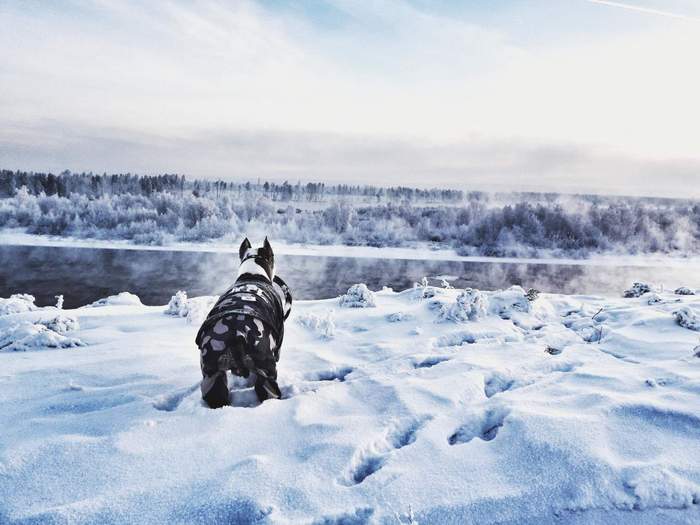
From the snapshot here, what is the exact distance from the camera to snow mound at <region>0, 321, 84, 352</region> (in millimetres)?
4023

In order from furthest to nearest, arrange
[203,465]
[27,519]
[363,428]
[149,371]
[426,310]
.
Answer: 1. [426,310]
2. [149,371]
3. [363,428]
4. [203,465]
5. [27,519]

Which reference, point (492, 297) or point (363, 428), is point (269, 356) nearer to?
point (363, 428)

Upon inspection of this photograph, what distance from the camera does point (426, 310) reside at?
18.6 ft

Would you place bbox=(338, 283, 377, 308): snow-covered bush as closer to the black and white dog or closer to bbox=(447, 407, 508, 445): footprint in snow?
the black and white dog

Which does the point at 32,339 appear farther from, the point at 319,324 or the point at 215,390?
the point at 319,324

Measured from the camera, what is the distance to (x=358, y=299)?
6.09 metres

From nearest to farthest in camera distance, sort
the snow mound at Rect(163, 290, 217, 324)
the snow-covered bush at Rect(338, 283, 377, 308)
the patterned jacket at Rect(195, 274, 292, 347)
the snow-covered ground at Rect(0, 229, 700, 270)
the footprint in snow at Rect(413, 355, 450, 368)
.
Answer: the patterned jacket at Rect(195, 274, 292, 347) < the footprint in snow at Rect(413, 355, 450, 368) < the snow mound at Rect(163, 290, 217, 324) < the snow-covered bush at Rect(338, 283, 377, 308) < the snow-covered ground at Rect(0, 229, 700, 270)

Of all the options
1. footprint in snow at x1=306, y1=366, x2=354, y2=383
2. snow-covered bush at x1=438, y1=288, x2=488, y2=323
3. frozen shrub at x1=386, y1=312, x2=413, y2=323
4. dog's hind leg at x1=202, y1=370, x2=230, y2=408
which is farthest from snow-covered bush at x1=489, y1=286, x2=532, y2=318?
dog's hind leg at x1=202, y1=370, x2=230, y2=408

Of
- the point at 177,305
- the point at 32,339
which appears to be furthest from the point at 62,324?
the point at 177,305

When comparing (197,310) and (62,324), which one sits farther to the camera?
(197,310)

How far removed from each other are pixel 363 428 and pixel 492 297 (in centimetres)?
367

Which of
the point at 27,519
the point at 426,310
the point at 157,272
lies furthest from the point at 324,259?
the point at 27,519

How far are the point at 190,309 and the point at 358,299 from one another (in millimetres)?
2255

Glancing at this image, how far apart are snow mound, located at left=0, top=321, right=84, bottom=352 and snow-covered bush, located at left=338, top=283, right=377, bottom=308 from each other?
3224 millimetres
